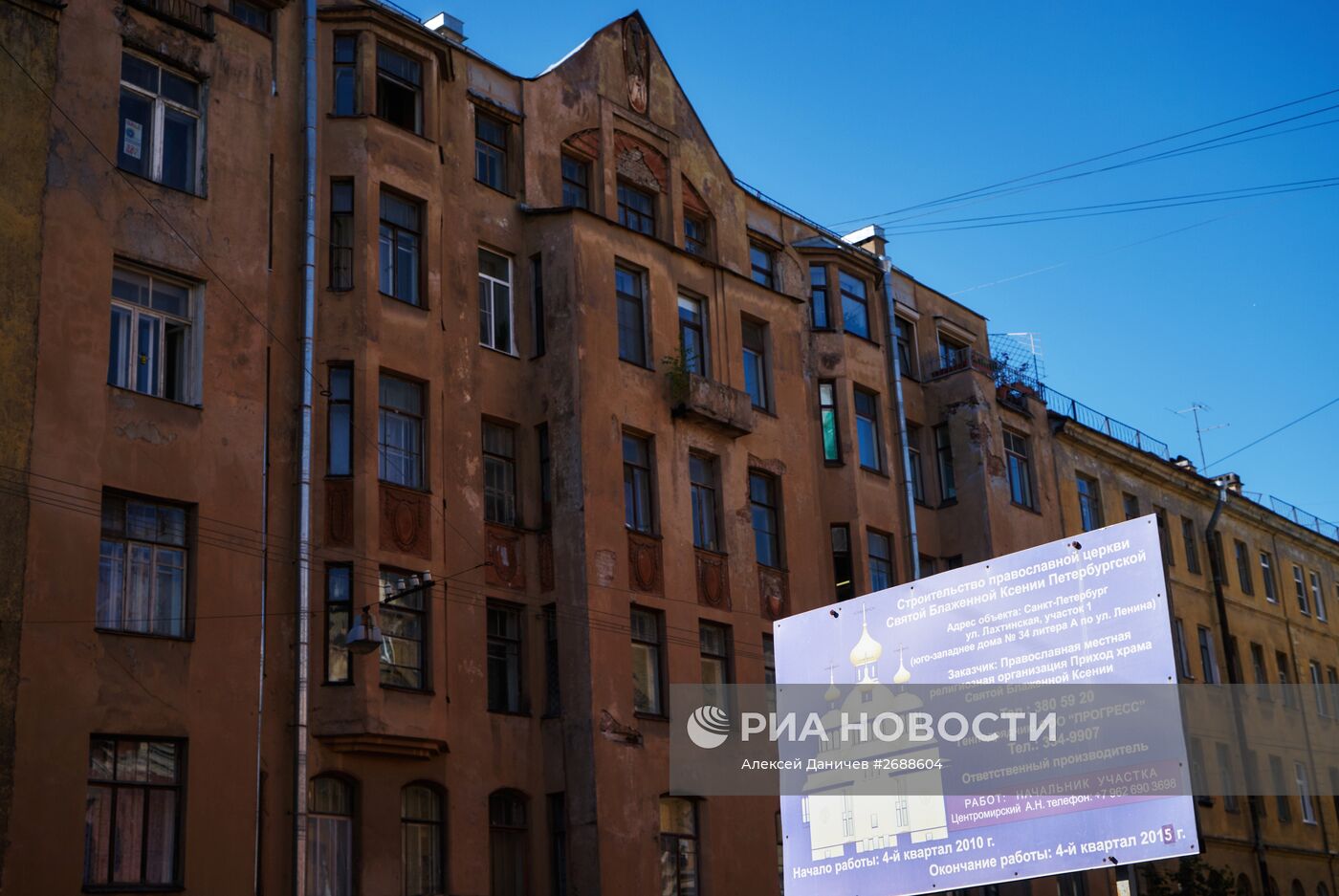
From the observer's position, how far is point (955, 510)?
38.2 metres

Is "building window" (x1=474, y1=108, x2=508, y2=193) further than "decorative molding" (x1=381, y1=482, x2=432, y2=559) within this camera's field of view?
Yes

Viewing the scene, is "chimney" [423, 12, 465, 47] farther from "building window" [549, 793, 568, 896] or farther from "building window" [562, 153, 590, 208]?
"building window" [549, 793, 568, 896]

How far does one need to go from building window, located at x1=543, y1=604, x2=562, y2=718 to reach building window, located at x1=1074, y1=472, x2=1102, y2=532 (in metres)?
19.5

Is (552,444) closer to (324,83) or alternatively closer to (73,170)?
(324,83)

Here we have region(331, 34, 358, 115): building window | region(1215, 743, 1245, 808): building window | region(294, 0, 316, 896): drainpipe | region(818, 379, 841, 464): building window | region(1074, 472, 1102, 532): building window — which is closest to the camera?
region(294, 0, 316, 896): drainpipe

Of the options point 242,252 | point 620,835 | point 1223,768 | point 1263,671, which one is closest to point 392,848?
point 620,835

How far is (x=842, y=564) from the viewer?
1362 inches

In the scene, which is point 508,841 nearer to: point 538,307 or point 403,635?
point 403,635

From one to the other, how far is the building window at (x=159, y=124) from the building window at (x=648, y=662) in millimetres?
10459

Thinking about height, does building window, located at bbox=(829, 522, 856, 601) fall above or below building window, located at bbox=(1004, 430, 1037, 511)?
below

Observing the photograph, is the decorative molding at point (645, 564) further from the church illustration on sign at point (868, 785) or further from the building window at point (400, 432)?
the church illustration on sign at point (868, 785)

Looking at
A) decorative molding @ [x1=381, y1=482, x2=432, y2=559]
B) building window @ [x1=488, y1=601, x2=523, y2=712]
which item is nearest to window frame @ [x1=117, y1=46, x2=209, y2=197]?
decorative molding @ [x1=381, y1=482, x2=432, y2=559]

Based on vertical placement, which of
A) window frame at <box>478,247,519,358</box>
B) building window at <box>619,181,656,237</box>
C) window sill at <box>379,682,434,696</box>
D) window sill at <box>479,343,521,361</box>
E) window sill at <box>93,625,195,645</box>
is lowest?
window sill at <box>379,682,434,696</box>

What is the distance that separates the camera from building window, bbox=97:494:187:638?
22.2 m
